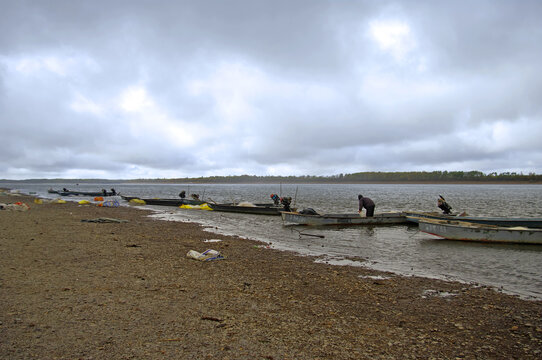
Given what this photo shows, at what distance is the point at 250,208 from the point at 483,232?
19458mm

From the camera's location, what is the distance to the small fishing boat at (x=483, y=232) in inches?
647

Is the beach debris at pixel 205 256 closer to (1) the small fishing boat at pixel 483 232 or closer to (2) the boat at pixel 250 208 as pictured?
(1) the small fishing boat at pixel 483 232

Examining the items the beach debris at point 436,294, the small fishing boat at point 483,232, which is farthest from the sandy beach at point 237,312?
the small fishing boat at point 483,232

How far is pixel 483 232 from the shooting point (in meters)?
17.1

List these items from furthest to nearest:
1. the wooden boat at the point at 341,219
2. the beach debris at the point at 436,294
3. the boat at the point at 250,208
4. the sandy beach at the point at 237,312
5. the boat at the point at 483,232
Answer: the boat at the point at 250,208
the wooden boat at the point at 341,219
the boat at the point at 483,232
the beach debris at the point at 436,294
the sandy beach at the point at 237,312

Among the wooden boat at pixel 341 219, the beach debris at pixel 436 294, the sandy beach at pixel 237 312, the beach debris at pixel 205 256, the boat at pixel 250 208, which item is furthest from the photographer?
the boat at pixel 250 208

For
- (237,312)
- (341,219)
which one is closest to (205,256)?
Result: (237,312)

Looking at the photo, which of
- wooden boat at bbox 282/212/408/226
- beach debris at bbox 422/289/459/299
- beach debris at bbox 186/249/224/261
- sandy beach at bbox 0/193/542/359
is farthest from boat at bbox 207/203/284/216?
beach debris at bbox 422/289/459/299

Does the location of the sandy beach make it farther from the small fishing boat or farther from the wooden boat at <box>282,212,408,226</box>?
the wooden boat at <box>282,212,408,226</box>

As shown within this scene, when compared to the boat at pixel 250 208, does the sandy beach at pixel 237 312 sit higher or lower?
lower

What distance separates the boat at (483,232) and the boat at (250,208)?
47.3ft

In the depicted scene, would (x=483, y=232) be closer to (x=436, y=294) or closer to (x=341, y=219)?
(x=341, y=219)

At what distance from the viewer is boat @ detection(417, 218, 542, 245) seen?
1644cm

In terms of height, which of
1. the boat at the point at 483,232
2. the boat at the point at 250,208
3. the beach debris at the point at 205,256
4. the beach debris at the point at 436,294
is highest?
the boat at the point at 250,208
